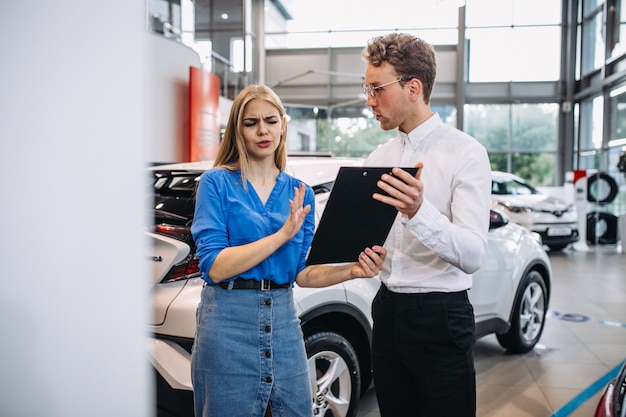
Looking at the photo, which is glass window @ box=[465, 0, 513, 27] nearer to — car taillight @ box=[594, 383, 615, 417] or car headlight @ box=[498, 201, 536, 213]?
car headlight @ box=[498, 201, 536, 213]

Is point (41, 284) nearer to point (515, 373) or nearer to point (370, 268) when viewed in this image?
point (370, 268)

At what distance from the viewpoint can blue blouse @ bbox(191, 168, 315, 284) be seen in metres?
1.67

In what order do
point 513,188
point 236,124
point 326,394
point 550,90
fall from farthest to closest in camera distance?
point 550,90
point 513,188
point 326,394
point 236,124

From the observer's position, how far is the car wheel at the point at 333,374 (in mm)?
2766

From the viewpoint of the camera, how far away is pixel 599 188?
14070mm

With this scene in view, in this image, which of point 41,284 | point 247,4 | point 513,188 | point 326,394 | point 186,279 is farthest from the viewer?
point 247,4

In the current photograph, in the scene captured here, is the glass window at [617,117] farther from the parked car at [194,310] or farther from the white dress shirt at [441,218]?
the white dress shirt at [441,218]

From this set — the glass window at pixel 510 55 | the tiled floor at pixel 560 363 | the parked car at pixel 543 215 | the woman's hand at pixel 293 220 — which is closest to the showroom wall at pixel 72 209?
the woman's hand at pixel 293 220

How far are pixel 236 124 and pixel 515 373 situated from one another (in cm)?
342

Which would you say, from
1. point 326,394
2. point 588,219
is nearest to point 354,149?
point 588,219

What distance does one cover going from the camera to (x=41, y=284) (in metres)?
0.62

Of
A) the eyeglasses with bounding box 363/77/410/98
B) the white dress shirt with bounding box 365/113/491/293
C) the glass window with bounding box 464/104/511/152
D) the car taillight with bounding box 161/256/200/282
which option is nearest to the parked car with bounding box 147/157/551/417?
the car taillight with bounding box 161/256/200/282

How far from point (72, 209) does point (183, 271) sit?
6.75 ft

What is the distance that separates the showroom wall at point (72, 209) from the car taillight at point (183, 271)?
2006mm
